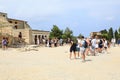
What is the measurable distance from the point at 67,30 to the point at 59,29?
4164 mm

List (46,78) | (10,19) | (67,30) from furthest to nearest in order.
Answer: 1. (67,30)
2. (10,19)
3. (46,78)

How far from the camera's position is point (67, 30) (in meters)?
78.9

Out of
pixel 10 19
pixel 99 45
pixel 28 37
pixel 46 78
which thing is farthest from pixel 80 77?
pixel 10 19

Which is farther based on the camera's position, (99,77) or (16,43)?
(16,43)

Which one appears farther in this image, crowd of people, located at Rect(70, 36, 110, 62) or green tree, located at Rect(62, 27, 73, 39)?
green tree, located at Rect(62, 27, 73, 39)

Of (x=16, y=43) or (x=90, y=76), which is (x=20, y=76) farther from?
(x=16, y=43)

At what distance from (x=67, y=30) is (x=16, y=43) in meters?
37.2

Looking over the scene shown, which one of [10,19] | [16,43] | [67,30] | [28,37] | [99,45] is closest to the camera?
[99,45]

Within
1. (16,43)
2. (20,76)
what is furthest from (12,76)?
(16,43)

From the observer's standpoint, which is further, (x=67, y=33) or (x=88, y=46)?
(x=67, y=33)

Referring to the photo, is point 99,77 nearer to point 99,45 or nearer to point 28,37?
point 99,45

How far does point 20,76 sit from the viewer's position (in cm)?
1238

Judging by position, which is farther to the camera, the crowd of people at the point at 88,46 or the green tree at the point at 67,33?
the green tree at the point at 67,33

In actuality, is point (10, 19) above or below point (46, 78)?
above
